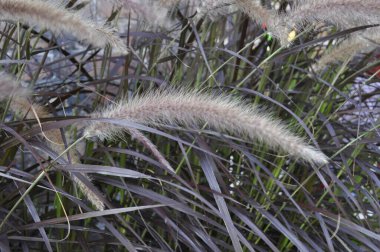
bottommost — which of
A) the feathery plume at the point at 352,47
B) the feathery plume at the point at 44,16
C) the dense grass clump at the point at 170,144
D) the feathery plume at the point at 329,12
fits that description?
the dense grass clump at the point at 170,144

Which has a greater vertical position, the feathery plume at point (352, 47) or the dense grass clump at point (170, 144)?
the feathery plume at point (352, 47)

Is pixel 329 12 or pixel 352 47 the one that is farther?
pixel 352 47

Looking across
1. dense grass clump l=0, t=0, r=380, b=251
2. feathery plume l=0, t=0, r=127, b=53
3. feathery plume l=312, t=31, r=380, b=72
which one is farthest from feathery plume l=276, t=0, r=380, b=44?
feathery plume l=0, t=0, r=127, b=53

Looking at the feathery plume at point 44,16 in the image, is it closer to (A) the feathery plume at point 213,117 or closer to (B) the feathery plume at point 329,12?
(A) the feathery plume at point 213,117

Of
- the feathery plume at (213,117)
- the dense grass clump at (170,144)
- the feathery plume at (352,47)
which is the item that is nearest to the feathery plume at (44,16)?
the dense grass clump at (170,144)

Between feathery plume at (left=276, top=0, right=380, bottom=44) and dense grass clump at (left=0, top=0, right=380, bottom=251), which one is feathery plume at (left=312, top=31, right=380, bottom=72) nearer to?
dense grass clump at (left=0, top=0, right=380, bottom=251)

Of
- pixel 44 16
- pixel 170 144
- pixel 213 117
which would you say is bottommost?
pixel 170 144

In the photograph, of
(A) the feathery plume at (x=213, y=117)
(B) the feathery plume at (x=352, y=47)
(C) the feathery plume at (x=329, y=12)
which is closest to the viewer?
(A) the feathery plume at (x=213, y=117)

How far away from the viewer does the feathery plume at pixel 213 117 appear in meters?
1.08

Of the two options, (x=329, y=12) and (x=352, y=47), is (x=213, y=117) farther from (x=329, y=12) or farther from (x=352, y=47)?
(x=352, y=47)

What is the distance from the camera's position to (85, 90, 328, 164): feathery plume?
1.08 metres

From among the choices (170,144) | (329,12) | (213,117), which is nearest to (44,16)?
(213,117)

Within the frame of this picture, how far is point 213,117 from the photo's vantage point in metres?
1.12

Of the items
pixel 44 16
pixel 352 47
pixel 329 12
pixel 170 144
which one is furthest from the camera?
pixel 170 144
